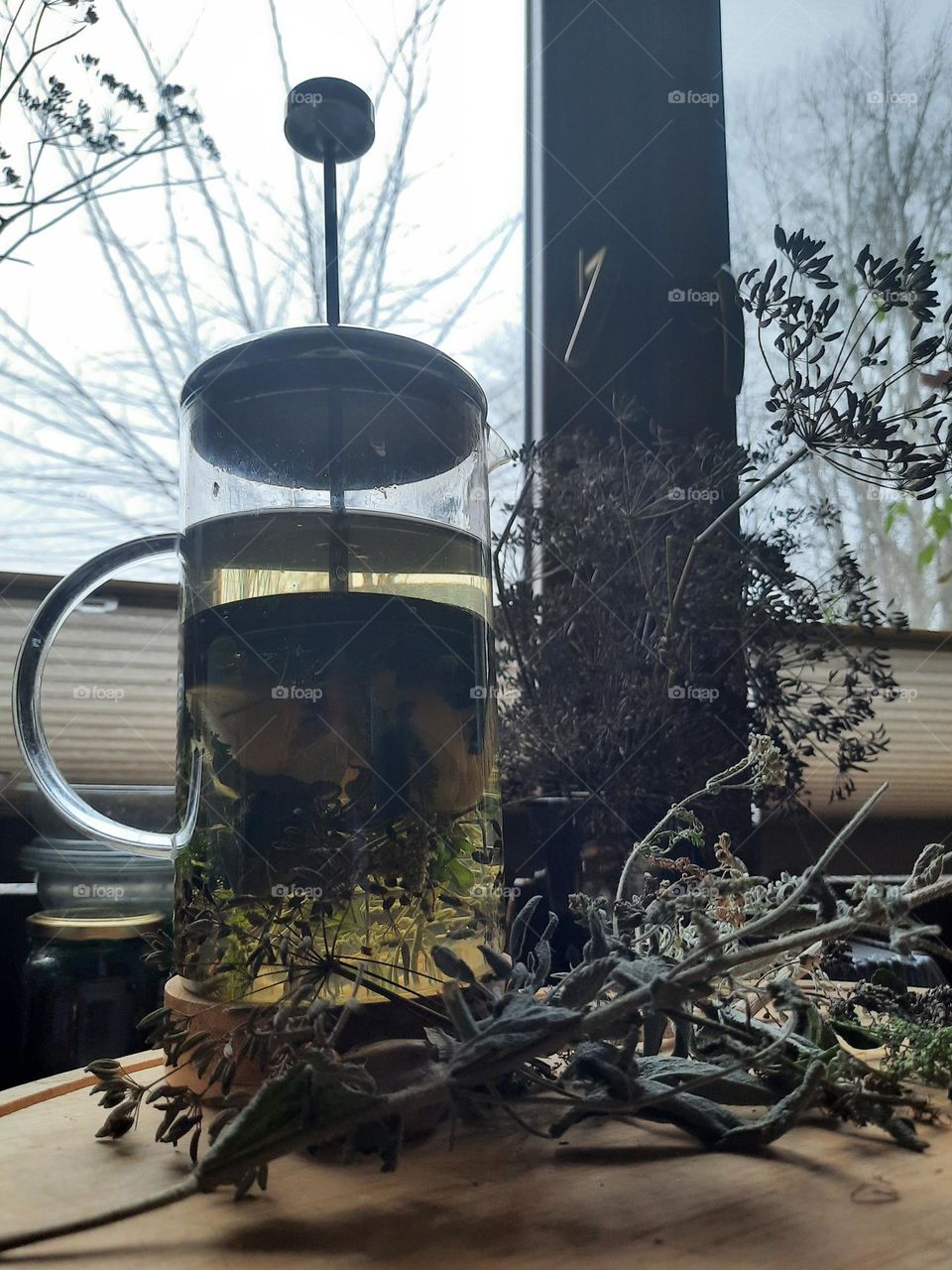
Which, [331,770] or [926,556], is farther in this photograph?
[926,556]

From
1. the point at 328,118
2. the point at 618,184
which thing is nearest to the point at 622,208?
the point at 618,184

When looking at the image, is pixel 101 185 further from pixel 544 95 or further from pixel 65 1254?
pixel 65 1254

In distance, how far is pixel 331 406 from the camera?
535mm

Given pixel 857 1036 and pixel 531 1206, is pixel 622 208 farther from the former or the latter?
pixel 531 1206

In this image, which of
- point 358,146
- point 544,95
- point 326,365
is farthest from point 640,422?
point 326,365

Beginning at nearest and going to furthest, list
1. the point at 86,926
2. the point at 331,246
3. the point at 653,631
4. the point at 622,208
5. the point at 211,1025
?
1. the point at 211,1025
2. the point at 331,246
3. the point at 86,926
4. the point at 653,631
5. the point at 622,208

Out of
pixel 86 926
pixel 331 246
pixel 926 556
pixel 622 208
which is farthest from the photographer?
pixel 926 556

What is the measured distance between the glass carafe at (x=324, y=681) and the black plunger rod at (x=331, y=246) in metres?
0.06

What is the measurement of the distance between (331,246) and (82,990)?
66 centimetres

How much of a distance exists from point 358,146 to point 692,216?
0.80 meters

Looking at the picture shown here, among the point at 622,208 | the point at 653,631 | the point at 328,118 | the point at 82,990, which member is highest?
the point at 622,208

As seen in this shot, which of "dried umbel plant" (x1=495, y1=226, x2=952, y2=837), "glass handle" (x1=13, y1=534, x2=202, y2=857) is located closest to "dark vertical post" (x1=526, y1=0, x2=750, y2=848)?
"dried umbel plant" (x1=495, y1=226, x2=952, y2=837)

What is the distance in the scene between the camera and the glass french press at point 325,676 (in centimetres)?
48

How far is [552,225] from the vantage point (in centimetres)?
134
